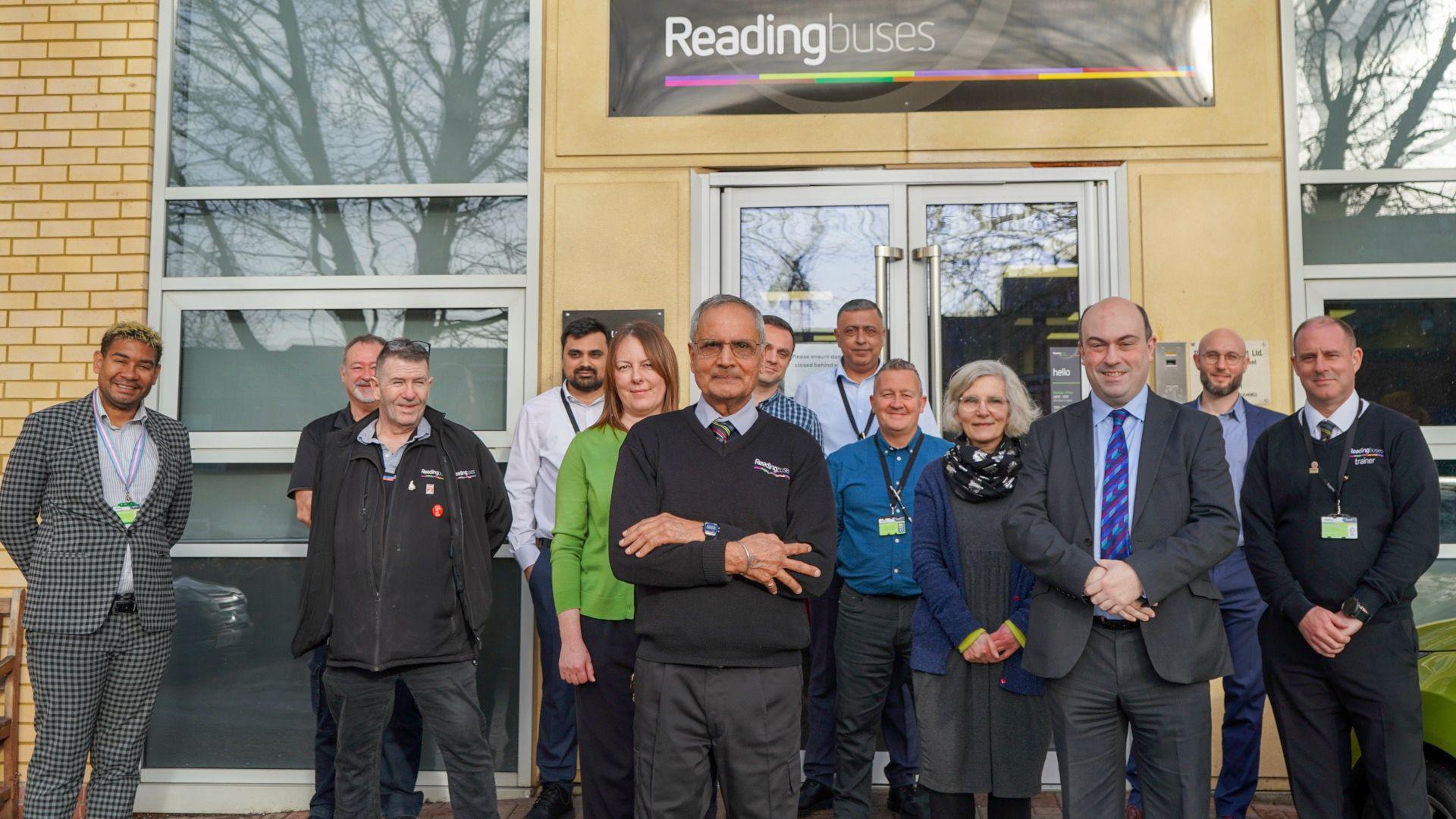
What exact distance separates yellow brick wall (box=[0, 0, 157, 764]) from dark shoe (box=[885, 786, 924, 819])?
14.4ft

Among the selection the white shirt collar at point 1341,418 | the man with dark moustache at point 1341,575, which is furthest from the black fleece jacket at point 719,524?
the white shirt collar at point 1341,418

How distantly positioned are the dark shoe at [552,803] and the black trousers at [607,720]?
135 centimetres

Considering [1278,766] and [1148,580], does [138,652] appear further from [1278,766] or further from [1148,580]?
[1278,766]

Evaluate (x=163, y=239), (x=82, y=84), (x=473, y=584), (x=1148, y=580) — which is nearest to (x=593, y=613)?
(x=473, y=584)

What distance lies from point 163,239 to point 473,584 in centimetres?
294

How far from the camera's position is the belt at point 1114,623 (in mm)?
3342

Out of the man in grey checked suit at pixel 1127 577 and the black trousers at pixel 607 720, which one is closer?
the man in grey checked suit at pixel 1127 577

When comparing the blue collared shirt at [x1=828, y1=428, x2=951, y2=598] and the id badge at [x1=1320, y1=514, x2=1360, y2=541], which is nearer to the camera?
the id badge at [x1=1320, y1=514, x2=1360, y2=541]

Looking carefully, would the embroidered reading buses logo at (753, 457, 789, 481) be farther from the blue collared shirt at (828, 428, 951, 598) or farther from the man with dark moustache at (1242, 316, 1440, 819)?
the man with dark moustache at (1242, 316, 1440, 819)

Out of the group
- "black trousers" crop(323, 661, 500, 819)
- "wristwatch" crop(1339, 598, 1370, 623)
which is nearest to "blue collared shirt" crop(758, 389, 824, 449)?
"black trousers" crop(323, 661, 500, 819)

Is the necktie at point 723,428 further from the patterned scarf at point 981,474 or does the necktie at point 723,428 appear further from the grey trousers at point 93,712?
the grey trousers at point 93,712

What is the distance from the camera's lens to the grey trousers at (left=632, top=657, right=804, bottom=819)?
3012 mm

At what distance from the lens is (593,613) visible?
3.66 m

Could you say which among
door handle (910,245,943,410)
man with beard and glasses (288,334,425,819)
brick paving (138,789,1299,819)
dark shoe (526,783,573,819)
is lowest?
brick paving (138,789,1299,819)
